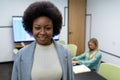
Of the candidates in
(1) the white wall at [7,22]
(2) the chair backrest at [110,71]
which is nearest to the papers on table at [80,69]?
(2) the chair backrest at [110,71]

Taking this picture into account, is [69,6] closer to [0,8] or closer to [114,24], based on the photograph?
[114,24]

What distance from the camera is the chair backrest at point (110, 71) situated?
1937 millimetres

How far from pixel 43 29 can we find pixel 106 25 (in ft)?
11.8

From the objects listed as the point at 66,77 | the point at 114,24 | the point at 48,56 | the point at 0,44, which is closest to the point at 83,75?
the point at 66,77

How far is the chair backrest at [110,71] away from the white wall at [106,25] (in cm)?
207

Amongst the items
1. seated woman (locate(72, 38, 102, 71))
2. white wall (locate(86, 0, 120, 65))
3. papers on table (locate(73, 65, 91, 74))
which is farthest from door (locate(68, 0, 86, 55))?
papers on table (locate(73, 65, 91, 74))

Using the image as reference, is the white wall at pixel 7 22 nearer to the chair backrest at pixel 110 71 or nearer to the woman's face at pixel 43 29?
the chair backrest at pixel 110 71

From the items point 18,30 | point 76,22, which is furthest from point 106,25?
point 18,30

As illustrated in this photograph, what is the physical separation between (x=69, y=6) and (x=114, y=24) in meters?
1.56

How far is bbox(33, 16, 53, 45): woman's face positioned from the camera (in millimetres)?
1130

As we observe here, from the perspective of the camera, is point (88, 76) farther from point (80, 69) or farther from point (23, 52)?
point (23, 52)

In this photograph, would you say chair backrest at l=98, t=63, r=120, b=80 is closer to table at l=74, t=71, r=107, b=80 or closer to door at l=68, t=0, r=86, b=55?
table at l=74, t=71, r=107, b=80

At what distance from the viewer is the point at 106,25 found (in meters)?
4.43

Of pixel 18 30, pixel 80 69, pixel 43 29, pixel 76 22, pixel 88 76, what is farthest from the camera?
pixel 76 22
